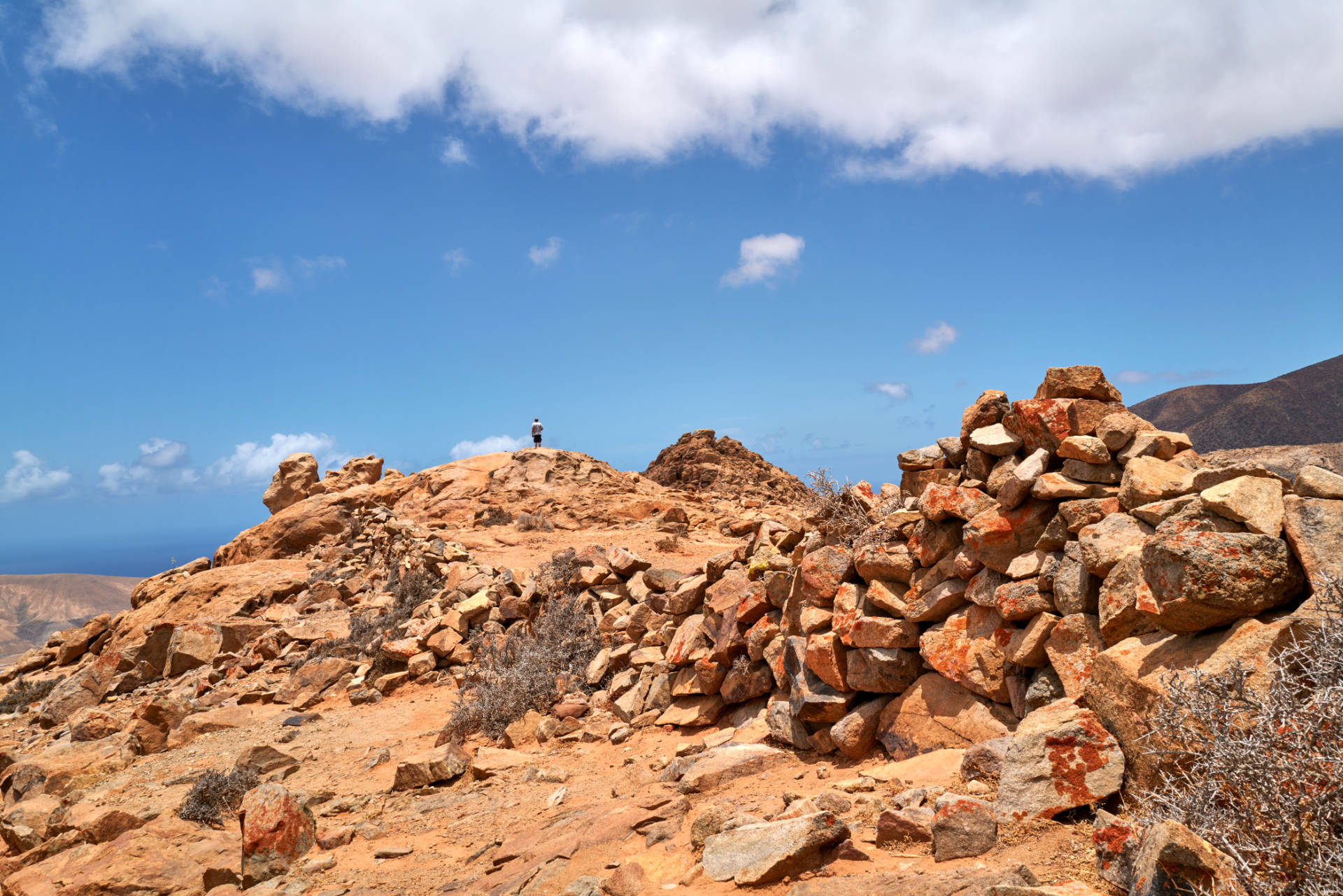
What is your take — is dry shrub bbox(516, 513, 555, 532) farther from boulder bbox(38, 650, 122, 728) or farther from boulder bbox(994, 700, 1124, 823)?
boulder bbox(994, 700, 1124, 823)

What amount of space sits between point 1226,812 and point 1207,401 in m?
19.4

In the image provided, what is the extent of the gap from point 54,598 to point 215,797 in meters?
148

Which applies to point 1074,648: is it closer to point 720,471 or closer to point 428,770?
point 428,770

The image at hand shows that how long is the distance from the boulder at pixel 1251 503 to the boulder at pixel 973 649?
1.83m

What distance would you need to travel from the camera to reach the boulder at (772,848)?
390cm

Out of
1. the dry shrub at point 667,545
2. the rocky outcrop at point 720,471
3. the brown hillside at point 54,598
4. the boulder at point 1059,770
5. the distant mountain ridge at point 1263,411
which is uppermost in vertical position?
the brown hillside at point 54,598

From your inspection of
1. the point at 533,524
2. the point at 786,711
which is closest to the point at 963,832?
the point at 786,711

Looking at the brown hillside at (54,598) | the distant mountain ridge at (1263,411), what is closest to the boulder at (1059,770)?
the distant mountain ridge at (1263,411)

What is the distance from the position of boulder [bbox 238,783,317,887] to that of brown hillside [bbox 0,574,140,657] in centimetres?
12699

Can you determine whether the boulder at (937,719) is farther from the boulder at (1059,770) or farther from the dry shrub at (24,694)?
the dry shrub at (24,694)

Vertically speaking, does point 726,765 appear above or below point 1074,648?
below

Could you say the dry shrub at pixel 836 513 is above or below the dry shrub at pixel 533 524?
below

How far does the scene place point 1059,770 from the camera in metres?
3.84

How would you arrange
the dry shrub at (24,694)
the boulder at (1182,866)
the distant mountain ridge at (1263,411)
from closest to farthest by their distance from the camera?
the boulder at (1182,866) < the distant mountain ridge at (1263,411) < the dry shrub at (24,694)
